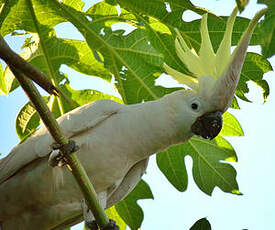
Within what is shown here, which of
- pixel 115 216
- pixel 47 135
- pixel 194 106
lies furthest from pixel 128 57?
pixel 115 216

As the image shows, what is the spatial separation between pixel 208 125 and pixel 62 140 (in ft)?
3.20

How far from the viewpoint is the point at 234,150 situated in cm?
315

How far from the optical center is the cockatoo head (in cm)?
242

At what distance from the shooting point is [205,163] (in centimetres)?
313

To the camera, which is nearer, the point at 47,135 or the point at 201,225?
the point at 201,225

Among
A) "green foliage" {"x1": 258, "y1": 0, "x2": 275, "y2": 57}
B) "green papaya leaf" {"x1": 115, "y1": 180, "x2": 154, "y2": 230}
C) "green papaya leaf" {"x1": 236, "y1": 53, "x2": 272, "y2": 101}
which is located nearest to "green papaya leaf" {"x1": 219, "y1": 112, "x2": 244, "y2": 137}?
"green papaya leaf" {"x1": 236, "y1": 53, "x2": 272, "y2": 101}

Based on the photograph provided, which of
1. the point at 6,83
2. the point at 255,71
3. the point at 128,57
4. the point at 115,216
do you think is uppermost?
the point at 6,83

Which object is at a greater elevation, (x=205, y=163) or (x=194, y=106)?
(x=194, y=106)

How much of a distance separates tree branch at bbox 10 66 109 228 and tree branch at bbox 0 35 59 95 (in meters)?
0.06

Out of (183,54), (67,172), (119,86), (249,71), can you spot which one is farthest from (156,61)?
(67,172)

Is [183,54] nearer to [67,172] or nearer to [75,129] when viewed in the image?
[75,129]

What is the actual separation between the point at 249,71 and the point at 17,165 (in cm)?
154

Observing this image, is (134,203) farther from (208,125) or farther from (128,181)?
(208,125)

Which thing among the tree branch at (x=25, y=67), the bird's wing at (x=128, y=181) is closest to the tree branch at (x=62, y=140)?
the tree branch at (x=25, y=67)
